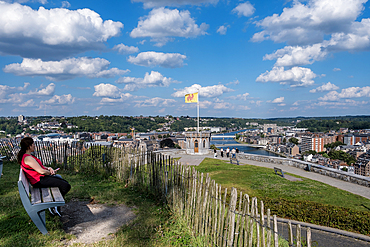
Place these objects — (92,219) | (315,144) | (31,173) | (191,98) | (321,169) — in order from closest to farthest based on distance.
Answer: (31,173), (92,219), (321,169), (191,98), (315,144)

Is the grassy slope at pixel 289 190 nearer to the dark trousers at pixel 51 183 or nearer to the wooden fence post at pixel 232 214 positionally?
the wooden fence post at pixel 232 214

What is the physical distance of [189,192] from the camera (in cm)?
534

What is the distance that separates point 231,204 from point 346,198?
7956mm

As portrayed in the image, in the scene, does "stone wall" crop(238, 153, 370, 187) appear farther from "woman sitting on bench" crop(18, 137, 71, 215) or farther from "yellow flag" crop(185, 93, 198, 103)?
"woman sitting on bench" crop(18, 137, 71, 215)

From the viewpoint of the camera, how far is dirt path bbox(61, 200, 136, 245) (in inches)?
188

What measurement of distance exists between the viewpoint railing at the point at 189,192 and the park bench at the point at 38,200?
Result: 2700 millimetres

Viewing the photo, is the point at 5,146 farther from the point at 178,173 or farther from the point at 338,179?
the point at 338,179

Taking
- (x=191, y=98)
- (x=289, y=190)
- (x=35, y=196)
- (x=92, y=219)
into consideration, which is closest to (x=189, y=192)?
(x=92, y=219)

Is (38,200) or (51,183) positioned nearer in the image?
(38,200)

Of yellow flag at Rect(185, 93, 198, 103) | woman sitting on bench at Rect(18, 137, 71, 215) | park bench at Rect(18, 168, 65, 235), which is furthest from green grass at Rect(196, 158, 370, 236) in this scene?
yellow flag at Rect(185, 93, 198, 103)

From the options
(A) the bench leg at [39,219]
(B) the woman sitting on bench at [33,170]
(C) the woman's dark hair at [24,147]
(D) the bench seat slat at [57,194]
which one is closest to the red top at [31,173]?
(B) the woman sitting on bench at [33,170]

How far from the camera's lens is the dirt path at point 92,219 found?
15.7ft

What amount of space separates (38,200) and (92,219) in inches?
60.5

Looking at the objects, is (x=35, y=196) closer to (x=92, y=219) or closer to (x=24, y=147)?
(x=24, y=147)
